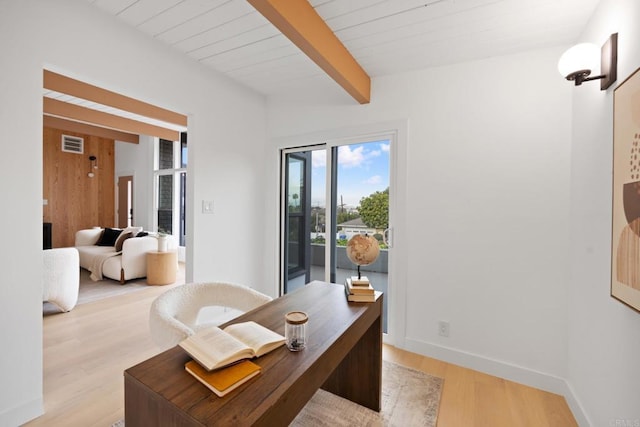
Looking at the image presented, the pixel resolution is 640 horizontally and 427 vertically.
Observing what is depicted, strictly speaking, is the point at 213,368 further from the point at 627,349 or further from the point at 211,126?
the point at 211,126

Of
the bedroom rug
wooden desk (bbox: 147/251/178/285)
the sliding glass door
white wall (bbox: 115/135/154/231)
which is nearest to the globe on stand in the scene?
the sliding glass door

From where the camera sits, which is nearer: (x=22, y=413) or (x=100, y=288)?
(x=22, y=413)

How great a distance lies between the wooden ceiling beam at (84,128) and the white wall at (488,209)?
20.1ft

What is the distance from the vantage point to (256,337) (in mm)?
1075

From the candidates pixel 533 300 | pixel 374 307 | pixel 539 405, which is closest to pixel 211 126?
pixel 374 307

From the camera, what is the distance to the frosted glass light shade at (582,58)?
1479mm

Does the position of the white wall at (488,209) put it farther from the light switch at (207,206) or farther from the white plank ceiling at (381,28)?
the light switch at (207,206)

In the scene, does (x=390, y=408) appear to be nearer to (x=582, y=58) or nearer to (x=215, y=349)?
(x=215, y=349)

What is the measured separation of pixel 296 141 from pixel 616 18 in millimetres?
2425

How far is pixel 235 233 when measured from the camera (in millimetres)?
2982

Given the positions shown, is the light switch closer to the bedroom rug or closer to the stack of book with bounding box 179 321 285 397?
the stack of book with bounding box 179 321 285 397

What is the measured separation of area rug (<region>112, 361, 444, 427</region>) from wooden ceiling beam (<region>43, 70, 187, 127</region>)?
3267 millimetres

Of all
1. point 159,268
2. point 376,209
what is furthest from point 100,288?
point 376,209

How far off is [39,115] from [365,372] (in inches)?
96.3
